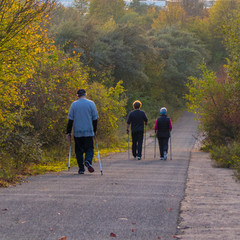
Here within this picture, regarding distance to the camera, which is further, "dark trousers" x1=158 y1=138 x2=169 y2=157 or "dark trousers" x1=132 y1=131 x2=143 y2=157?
"dark trousers" x1=158 y1=138 x2=169 y2=157

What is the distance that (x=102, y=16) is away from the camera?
73188 mm

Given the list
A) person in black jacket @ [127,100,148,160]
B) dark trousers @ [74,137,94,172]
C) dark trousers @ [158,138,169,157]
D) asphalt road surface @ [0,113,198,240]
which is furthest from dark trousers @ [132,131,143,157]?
asphalt road surface @ [0,113,198,240]

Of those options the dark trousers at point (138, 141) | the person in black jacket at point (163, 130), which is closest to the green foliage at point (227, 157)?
the person in black jacket at point (163, 130)

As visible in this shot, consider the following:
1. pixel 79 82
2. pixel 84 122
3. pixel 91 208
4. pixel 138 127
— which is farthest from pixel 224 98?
pixel 91 208

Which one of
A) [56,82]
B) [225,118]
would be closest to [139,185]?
[56,82]

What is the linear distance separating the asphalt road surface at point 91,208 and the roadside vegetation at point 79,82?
1.66 metres

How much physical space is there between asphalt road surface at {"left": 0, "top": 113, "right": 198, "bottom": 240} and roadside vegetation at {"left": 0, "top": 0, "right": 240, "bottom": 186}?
1661 millimetres

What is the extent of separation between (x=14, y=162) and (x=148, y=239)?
740 cm

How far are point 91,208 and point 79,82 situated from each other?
11.9m

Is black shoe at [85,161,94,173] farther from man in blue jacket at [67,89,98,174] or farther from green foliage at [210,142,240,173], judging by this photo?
green foliage at [210,142,240,173]

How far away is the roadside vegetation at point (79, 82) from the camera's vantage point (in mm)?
11203

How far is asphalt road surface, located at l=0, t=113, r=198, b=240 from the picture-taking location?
5.71 meters

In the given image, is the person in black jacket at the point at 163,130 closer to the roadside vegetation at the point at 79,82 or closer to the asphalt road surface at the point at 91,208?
the roadside vegetation at the point at 79,82

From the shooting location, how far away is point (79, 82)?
18.6 meters
